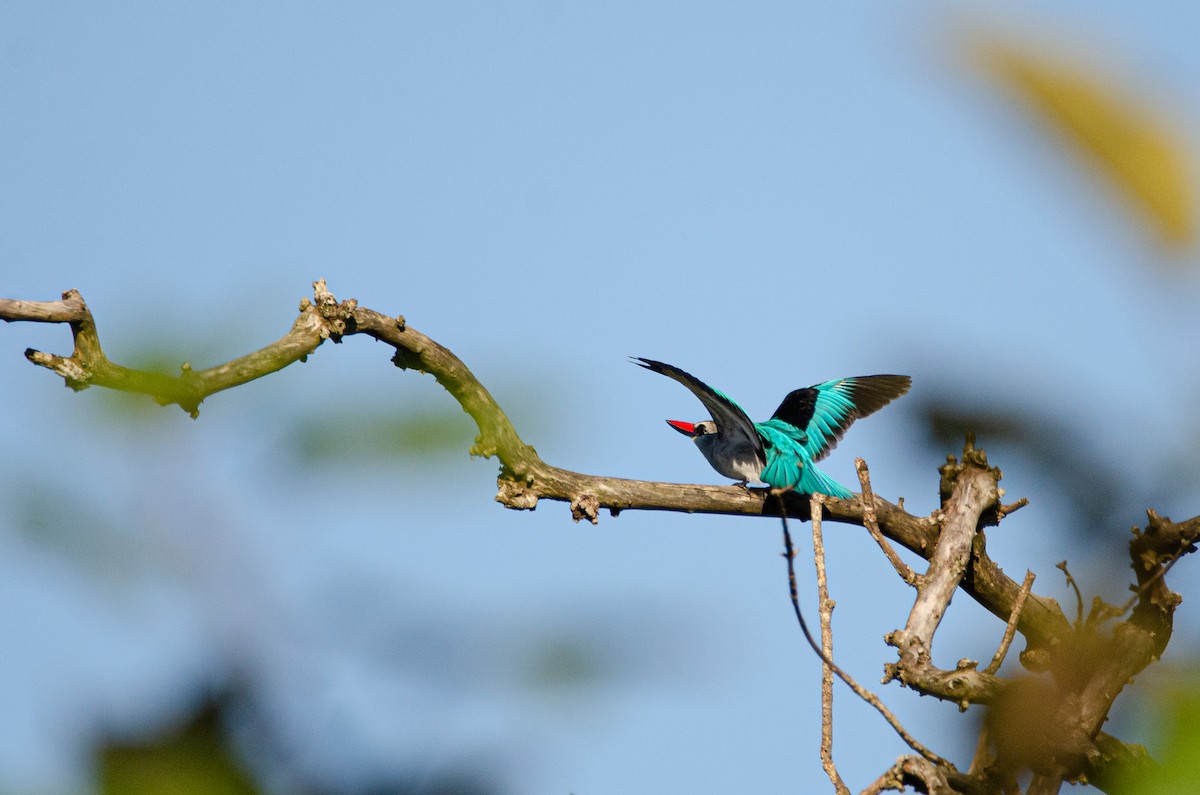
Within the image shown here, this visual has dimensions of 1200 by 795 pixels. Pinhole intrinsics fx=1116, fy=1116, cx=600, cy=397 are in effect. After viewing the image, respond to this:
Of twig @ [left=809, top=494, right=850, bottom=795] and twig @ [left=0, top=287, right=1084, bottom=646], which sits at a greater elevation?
twig @ [left=0, top=287, right=1084, bottom=646]

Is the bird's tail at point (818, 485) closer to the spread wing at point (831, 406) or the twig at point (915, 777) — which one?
the spread wing at point (831, 406)

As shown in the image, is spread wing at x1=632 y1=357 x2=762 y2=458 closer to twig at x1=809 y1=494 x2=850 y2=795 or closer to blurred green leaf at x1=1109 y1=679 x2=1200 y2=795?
twig at x1=809 y1=494 x2=850 y2=795

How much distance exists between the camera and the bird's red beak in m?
6.19

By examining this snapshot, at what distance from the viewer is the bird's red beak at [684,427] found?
20.3ft

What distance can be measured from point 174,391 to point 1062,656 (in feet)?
10.5

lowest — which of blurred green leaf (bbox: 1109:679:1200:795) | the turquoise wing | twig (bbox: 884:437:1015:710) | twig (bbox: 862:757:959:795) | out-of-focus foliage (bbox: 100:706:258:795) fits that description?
blurred green leaf (bbox: 1109:679:1200:795)

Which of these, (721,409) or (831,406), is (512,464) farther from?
(831,406)

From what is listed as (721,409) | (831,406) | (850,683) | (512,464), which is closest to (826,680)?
(850,683)

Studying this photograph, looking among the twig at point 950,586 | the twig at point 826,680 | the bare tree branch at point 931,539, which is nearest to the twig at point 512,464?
the bare tree branch at point 931,539

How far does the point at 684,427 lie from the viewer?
20.5 ft

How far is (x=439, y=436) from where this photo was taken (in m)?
1.09

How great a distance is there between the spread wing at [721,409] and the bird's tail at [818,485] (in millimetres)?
291

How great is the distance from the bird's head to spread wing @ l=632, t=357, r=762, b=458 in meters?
0.10

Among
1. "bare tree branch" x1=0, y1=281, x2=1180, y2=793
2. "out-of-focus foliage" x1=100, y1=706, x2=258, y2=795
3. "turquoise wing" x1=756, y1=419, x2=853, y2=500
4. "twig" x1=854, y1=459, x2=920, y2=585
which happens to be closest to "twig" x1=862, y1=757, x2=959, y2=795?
"bare tree branch" x1=0, y1=281, x2=1180, y2=793
